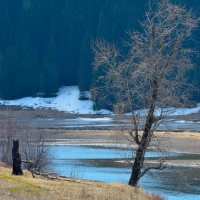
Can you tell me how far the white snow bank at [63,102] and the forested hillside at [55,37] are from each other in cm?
275

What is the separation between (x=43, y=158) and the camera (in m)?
42.7

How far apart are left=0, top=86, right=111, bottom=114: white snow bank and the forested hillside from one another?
2747 millimetres

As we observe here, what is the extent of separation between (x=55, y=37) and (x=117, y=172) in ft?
435

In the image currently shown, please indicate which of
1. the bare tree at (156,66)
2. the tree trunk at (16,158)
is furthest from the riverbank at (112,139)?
the tree trunk at (16,158)

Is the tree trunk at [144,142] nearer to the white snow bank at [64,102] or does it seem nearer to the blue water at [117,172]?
the blue water at [117,172]

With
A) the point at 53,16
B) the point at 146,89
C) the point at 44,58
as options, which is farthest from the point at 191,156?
the point at 53,16

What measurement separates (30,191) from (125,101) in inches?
365

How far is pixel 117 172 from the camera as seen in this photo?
44.7 metres

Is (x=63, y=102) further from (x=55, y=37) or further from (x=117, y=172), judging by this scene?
(x=117, y=172)

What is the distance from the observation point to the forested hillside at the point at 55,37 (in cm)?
16050

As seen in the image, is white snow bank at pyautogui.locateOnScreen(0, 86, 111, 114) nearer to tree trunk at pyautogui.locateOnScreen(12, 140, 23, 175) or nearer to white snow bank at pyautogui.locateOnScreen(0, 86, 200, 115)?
white snow bank at pyautogui.locateOnScreen(0, 86, 200, 115)

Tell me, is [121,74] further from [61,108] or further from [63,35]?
[63,35]

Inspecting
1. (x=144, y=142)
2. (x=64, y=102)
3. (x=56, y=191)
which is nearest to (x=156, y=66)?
(x=144, y=142)

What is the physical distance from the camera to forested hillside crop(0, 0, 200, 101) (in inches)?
6319
